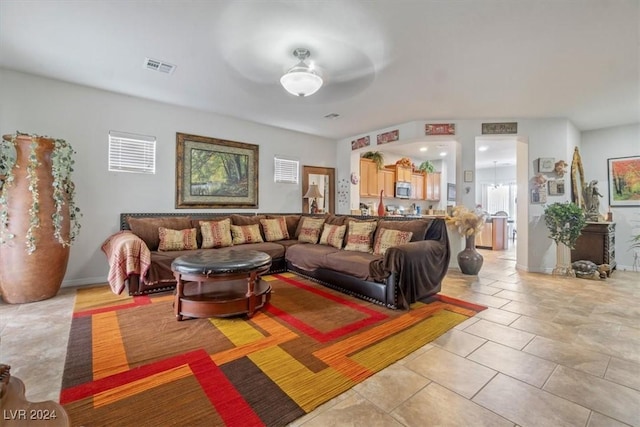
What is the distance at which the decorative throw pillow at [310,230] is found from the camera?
4531 millimetres

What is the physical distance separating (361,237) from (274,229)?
176 centimetres

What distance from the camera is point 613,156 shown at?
529 cm

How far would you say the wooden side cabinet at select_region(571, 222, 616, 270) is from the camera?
14.9 ft

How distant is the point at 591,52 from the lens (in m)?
2.80

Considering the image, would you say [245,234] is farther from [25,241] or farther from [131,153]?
[25,241]

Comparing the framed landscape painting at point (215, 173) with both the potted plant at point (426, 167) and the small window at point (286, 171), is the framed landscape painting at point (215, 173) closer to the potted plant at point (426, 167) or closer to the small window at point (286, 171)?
the small window at point (286, 171)

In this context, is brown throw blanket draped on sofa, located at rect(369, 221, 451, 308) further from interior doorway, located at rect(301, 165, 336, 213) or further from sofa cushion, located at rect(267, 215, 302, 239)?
interior doorway, located at rect(301, 165, 336, 213)

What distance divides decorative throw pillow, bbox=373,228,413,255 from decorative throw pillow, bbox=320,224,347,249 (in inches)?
26.4

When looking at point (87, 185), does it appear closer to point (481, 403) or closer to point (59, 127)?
point (59, 127)

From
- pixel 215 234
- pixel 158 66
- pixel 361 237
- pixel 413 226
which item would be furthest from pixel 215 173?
pixel 413 226

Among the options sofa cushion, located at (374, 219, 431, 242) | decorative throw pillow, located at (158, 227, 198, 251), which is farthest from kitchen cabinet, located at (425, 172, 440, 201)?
decorative throw pillow, located at (158, 227, 198, 251)

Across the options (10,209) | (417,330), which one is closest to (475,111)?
(417,330)

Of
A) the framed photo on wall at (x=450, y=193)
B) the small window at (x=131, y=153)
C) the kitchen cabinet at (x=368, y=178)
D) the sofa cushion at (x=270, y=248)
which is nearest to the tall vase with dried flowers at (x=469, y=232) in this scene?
the kitchen cabinet at (x=368, y=178)

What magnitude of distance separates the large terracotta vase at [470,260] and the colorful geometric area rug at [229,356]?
62.3 inches
